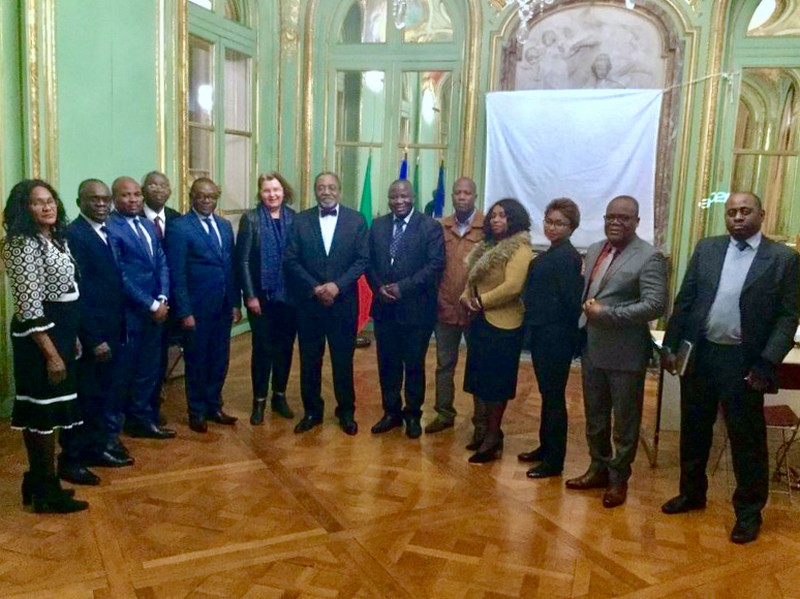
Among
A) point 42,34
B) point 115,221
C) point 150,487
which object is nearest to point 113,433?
point 150,487

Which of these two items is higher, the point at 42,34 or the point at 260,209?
the point at 42,34

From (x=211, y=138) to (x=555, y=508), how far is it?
4.33 metres

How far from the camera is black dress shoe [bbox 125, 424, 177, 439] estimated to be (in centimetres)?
399

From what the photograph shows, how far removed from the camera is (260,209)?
4152 mm

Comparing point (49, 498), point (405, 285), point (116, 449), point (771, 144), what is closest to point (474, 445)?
point (405, 285)

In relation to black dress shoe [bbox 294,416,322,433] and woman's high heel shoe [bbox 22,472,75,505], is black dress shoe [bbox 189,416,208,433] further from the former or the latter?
woman's high heel shoe [bbox 22,472,75,505]

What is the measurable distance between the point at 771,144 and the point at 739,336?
4248 mm

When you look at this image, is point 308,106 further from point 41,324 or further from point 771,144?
point 41,324

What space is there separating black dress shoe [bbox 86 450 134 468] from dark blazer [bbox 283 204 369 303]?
3.95ft

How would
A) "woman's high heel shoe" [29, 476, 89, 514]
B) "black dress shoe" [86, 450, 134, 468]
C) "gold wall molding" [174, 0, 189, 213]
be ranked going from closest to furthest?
"woman's high heel shoe" [29, 476, 89, 514], "black dress shoe" [86, 450, 134, 468], "gold wall molding" [174, 0, 189, 213]

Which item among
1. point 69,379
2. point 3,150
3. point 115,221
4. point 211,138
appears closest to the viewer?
point 69,379

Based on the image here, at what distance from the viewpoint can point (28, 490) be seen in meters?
3.06

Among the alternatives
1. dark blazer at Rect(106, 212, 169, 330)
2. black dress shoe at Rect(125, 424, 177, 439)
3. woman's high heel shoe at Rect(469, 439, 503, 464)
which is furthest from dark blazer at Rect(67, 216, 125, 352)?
woman's high heel shoe at Rect(469, 439, 503, 464)

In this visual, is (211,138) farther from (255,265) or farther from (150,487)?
(150,487)
